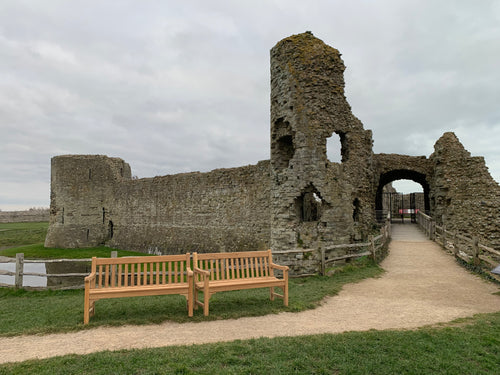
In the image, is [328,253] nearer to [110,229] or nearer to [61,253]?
[61,253]

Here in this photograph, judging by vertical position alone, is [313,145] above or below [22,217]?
above

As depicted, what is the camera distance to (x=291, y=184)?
11664 millimetres

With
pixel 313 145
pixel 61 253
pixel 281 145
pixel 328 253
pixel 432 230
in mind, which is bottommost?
pixel 61 253

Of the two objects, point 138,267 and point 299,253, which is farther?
point 299,253

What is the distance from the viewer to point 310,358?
4.11 metres

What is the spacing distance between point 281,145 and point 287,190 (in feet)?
6.65

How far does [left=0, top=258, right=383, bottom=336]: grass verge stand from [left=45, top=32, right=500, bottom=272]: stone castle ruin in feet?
11.3

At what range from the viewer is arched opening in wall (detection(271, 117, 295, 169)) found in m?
12.5

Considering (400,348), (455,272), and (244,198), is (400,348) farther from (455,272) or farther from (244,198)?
(244,198)

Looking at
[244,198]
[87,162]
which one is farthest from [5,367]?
[87,162]

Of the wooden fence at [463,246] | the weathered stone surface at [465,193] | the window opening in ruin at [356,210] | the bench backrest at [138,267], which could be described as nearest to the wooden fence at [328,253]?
the window opening in ruin at [356,210]

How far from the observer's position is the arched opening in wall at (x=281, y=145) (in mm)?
12523

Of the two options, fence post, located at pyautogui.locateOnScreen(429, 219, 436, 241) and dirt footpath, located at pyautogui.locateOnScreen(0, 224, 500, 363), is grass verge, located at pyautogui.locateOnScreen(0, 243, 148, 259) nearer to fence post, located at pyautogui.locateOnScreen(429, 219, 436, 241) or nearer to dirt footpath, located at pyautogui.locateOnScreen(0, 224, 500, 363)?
dirt footpath, located at pyautogui.locateOnScreen(0, 224, 500, 363)

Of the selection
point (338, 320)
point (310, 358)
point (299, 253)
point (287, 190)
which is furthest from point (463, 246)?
point (310, 358)
